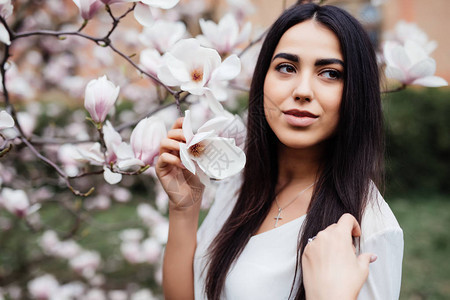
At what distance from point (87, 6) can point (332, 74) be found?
56cm

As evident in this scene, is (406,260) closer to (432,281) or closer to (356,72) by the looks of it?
(432,281)

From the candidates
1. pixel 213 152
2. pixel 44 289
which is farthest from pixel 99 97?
pixel 44 289

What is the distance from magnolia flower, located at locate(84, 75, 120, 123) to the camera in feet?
3.20

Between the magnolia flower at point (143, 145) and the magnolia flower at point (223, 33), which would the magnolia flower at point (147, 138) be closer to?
the magnolia flower at point (143, 145)

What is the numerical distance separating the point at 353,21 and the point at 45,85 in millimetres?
2325

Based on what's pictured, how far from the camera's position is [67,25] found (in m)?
2.56

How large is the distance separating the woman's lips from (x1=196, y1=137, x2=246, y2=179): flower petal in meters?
0.18

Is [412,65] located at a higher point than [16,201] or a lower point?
higher

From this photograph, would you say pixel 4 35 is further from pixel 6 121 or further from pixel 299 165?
pixel 299 165

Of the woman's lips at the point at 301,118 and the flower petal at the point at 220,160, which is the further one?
the woman's lips at the point at 301,118

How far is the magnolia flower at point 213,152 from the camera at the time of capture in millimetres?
842

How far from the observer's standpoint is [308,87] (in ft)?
3.15

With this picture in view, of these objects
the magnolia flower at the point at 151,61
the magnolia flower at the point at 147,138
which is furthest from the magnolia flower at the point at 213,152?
the magnolia flower at the point at 151,61

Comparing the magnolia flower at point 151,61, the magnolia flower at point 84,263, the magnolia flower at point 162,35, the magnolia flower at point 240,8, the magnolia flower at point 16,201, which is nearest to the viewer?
the magnolia flower at point 151,61
